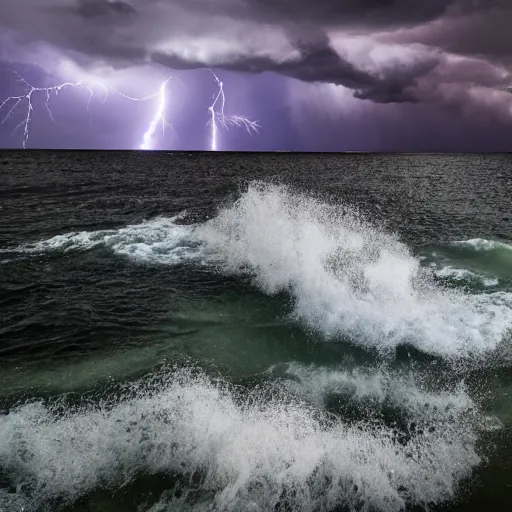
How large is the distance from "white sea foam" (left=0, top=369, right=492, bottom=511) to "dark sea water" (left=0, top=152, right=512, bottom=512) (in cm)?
3

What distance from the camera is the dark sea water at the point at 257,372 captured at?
238 inches

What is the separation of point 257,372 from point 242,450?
2608mm

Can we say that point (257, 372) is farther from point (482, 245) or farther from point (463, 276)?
point (482, 245)

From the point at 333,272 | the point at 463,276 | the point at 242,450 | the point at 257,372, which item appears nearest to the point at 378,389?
the point at 257,372

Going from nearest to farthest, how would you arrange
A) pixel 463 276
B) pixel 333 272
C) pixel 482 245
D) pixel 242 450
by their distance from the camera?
pixel 242 450 < pixel 333 272 < pixel 463 276 < pixel 482 245

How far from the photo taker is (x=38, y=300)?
41.6ft

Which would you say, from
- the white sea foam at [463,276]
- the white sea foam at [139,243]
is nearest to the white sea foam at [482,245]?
the white sea foam at [463,276]

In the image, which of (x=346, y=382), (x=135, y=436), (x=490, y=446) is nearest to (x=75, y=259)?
(x=135, y=436)

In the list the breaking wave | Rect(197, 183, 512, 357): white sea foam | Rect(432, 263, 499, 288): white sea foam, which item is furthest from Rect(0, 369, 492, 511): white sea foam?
Rect(432, 263, 499, 288): white sea foam

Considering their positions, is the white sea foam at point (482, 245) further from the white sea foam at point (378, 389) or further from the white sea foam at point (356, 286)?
the white sea foam at point (378, 389)

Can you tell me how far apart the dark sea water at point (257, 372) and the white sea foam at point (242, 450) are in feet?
0.10

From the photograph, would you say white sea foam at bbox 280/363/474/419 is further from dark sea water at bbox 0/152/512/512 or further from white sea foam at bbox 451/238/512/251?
white sea foam at bbox 451/238/512/251

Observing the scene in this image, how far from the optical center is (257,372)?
9.06 m

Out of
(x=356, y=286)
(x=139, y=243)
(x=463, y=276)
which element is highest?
(x=356, y=286)
